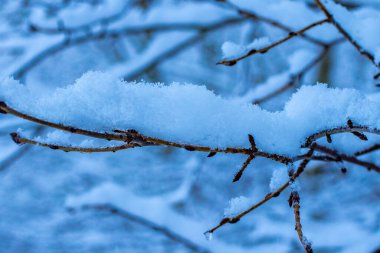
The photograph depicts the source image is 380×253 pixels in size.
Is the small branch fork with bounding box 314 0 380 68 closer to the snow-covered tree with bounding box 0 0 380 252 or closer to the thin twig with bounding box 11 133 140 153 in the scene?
the snow-covered tree with bounding box 0 0 380 252

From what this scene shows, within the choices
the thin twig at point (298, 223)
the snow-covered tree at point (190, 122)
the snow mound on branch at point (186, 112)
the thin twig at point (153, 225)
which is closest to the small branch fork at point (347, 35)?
the snow-covered tree at point (190, 122)

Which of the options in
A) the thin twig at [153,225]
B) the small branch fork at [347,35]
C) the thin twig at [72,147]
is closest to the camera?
the thin twig at [72,147]

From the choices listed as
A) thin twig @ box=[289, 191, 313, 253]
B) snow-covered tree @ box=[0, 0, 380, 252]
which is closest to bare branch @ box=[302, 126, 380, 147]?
snow-covered tree @ box=[0, 0, 380, 252]

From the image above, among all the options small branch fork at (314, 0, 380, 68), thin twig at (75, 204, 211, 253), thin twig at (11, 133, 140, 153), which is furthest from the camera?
thin twig at (75, 204, 211, 253)

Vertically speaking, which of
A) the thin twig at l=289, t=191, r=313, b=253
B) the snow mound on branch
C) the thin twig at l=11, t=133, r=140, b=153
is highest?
the snow mound on branch

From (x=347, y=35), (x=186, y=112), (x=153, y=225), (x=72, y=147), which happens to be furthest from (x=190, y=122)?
(x=153, y=225)

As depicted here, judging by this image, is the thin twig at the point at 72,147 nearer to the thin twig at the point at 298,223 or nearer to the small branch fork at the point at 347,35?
the thin twig at the point at 298,223

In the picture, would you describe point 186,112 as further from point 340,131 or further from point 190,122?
point 340,131

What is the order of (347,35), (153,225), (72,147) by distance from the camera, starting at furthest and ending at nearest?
(153,225)
(347,35)
(72,147)

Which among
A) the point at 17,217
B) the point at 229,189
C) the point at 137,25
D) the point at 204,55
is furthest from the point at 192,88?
the point at 17,217
